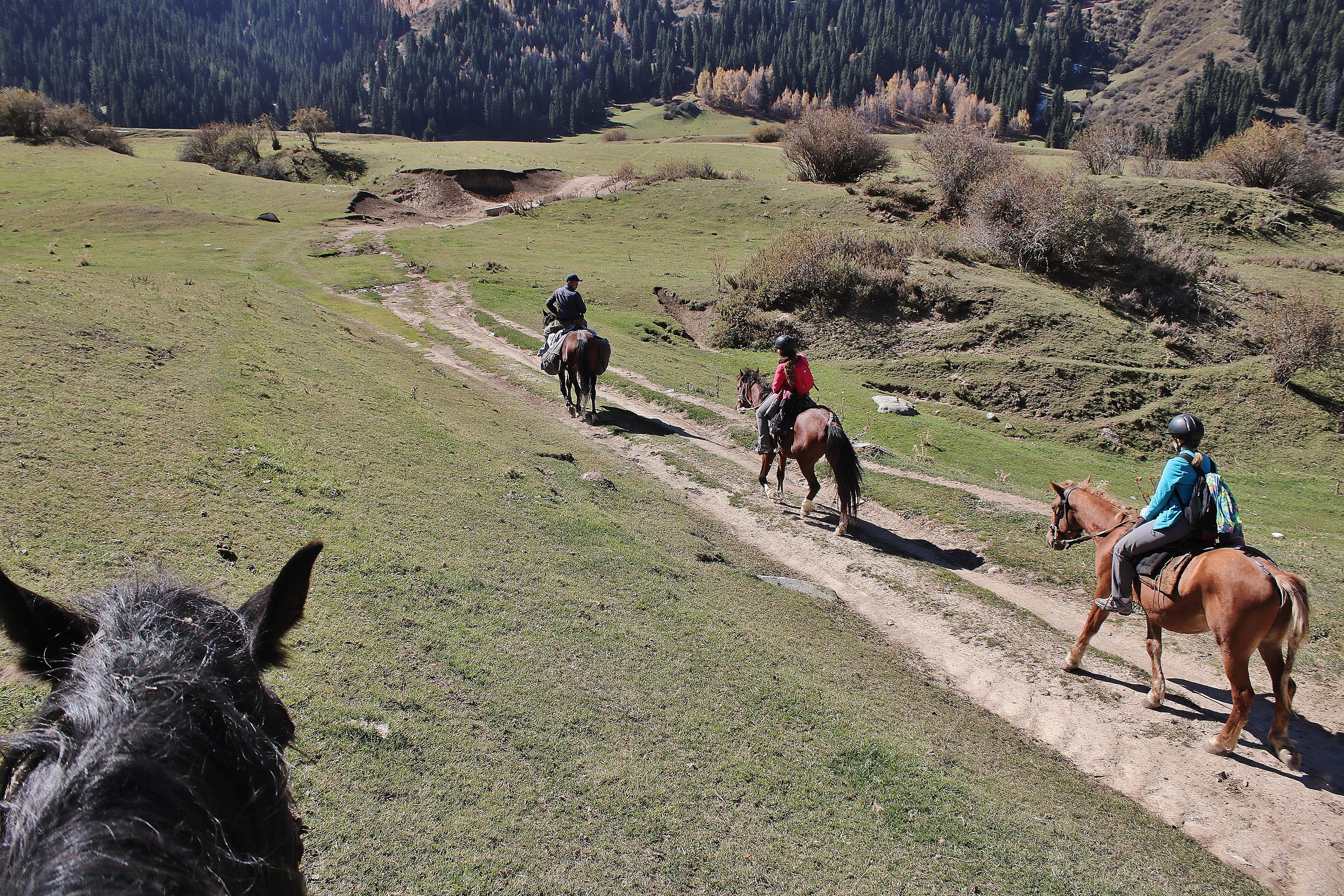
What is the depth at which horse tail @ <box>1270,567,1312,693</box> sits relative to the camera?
7.04m

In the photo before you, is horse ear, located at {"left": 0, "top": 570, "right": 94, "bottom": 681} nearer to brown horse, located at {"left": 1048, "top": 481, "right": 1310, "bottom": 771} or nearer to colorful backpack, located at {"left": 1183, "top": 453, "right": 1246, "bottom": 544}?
brown horse, located at {"left": 1048, "top": 481, "right": 1310, "bottom": 771}

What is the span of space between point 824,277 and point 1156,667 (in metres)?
24.7

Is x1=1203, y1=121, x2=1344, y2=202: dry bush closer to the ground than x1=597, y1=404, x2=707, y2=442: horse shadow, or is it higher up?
higher up

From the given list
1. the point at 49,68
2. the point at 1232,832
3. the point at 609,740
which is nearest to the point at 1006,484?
the point at 1232,832

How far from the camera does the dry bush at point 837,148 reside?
170ft

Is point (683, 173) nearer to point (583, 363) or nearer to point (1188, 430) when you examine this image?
point (583, 363)

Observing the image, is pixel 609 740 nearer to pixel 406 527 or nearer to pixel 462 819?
pixel 462 819

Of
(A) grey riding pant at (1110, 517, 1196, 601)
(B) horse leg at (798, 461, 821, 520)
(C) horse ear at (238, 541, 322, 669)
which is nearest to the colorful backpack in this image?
(A) grey riding pant at (1110, 517, 1196, 601)

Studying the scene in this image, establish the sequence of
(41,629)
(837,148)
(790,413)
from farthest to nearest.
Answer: (837,148)
(790,413)
(41,629)

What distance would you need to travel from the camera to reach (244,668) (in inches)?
85.5

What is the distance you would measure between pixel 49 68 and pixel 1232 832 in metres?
173

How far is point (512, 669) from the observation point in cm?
667

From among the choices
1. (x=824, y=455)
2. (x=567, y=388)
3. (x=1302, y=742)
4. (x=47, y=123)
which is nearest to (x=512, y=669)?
(x=824, y=455)

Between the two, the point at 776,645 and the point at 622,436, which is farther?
the point at 622,436
